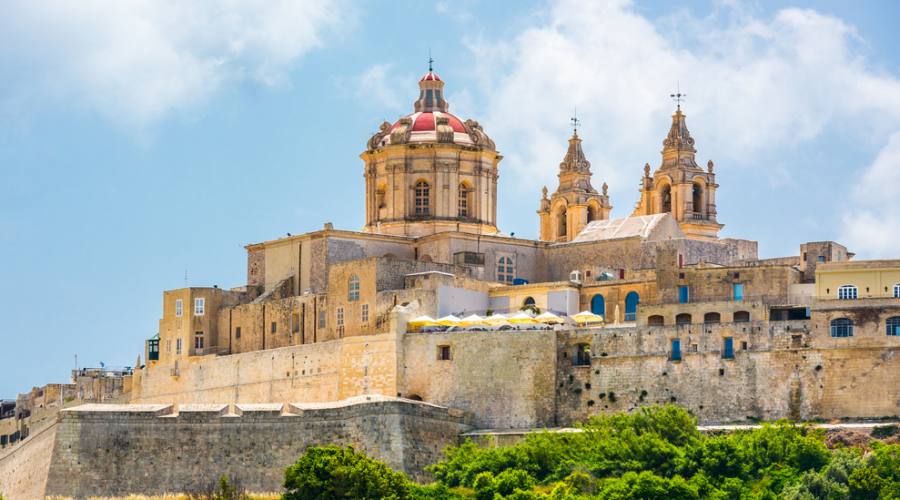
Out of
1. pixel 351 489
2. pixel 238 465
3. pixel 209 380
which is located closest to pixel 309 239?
pixel 209 380

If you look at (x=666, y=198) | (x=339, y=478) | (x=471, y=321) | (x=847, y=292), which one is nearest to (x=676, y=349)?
(x=847, y=292)

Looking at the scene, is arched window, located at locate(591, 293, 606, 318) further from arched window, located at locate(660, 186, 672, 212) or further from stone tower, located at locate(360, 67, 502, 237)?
arched window, located at locate(660, 186, 672, 212)

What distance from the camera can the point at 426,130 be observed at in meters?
81.3

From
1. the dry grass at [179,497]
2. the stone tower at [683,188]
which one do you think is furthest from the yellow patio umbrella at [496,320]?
the stone tower at [683,188]

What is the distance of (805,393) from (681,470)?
215 inches

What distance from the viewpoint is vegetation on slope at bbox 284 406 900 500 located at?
60.4m

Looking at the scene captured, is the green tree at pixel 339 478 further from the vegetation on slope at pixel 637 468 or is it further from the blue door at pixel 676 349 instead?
the blue door at pixel 676 349

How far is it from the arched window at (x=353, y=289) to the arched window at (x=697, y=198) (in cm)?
1648

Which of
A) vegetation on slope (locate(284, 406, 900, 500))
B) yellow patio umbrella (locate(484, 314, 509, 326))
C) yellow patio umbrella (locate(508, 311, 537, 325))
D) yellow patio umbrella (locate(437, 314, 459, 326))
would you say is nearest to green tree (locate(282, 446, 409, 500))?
vegetation on slope (locate(284, 406, 900, 500))

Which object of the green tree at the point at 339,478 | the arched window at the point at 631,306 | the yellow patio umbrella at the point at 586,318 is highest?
the arched window at the point at 631,306

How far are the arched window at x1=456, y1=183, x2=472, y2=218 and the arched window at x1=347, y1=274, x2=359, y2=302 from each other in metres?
7.54

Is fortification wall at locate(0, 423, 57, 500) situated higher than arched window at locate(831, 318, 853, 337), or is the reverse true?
arched window at locate(831, 318, 853, 337)

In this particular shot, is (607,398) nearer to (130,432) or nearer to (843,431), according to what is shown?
(843,431)

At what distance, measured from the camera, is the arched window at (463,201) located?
265 ft
